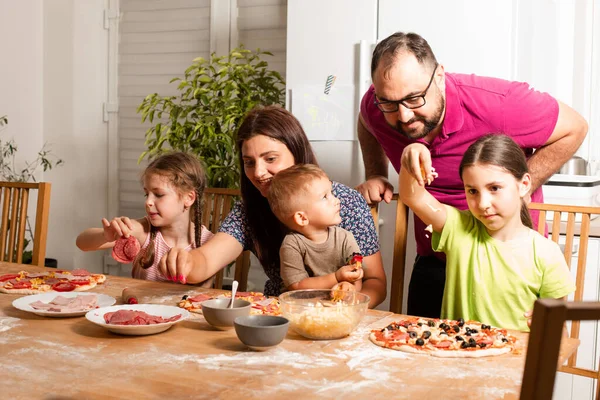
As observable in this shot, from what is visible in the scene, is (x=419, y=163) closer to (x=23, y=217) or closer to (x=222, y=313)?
(x=222, y=313)

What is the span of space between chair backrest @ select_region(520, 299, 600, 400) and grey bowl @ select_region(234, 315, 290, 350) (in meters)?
0.70

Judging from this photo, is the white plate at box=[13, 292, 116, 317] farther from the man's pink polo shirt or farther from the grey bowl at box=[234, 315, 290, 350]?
the man's pink polo shirt

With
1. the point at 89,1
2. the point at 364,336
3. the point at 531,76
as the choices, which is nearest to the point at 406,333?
the point at 364,336

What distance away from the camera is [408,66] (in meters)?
1.96

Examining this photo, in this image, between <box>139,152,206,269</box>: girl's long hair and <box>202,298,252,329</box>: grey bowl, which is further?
<box>139,152,206,269</box>: girl's long hair

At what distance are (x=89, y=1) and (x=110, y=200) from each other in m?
1.36

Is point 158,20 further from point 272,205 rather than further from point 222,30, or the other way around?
point 272,205

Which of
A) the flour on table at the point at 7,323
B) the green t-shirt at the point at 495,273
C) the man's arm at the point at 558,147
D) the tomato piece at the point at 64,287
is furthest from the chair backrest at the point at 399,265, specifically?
the flour on table at the point at 7,323

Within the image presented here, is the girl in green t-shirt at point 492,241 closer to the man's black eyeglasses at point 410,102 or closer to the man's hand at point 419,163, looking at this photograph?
the man's hand at point 419,163

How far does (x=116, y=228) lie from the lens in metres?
1.98

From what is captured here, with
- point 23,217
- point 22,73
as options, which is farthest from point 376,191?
point 22,73

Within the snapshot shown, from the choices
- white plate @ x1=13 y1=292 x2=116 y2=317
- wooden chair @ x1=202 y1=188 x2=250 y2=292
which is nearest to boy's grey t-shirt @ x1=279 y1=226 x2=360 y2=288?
wooden chair @ x1=202 y1=188 x2=250 y2=292

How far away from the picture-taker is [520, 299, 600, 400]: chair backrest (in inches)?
25.0

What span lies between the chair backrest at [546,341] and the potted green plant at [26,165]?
3.81 metres
